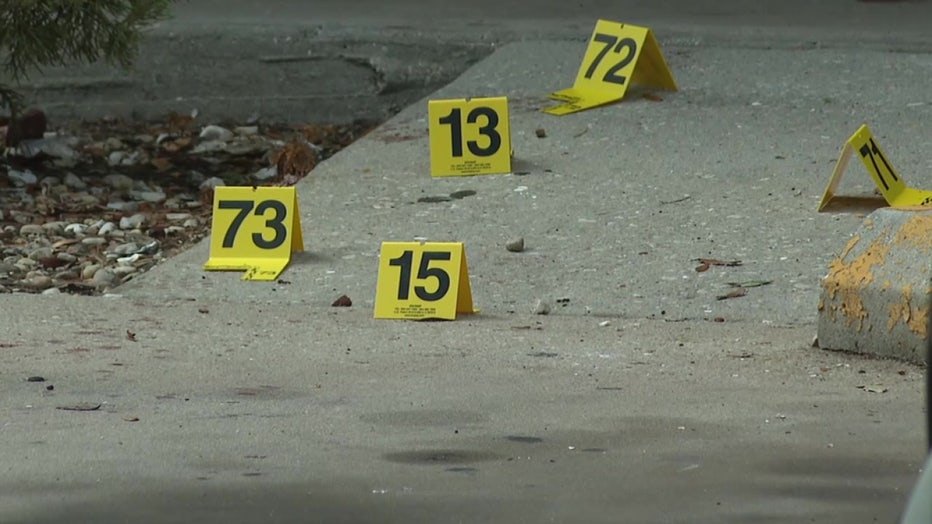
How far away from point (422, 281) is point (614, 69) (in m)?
3.45

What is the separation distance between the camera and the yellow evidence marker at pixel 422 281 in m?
6.56

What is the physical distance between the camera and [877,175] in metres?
7.51

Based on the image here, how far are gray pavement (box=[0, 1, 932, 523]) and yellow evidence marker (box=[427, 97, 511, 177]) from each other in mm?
124

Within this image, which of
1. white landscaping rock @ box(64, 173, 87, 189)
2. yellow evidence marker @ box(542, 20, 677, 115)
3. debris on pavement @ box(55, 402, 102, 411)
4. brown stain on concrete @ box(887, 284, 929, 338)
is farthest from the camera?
yellow evidence marker @ box(542, 20, 677, 115)

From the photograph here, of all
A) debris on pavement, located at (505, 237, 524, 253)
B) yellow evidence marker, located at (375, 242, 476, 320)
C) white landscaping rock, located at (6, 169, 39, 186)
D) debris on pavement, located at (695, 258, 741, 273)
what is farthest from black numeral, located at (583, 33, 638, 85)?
yellow evidence marker, located at (375, 242, 476, 320)

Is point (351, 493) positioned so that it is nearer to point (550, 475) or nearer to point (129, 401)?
point (550, 475)

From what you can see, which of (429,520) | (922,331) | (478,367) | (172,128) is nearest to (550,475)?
(429,520)

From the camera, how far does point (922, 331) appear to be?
554 cm

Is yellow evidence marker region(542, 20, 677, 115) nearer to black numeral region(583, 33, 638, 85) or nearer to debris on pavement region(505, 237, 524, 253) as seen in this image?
black numeral region(583, 33, 638, 85)

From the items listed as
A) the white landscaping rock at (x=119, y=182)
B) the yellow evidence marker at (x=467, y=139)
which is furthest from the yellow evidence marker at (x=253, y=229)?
the white landscaping rock at (x=119, y=182)

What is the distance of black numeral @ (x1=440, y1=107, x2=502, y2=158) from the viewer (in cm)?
855

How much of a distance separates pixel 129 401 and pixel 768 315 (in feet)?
8.29

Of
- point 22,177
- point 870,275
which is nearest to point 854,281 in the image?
point 870,275

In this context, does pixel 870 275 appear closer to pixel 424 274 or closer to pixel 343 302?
pixel 424 274
